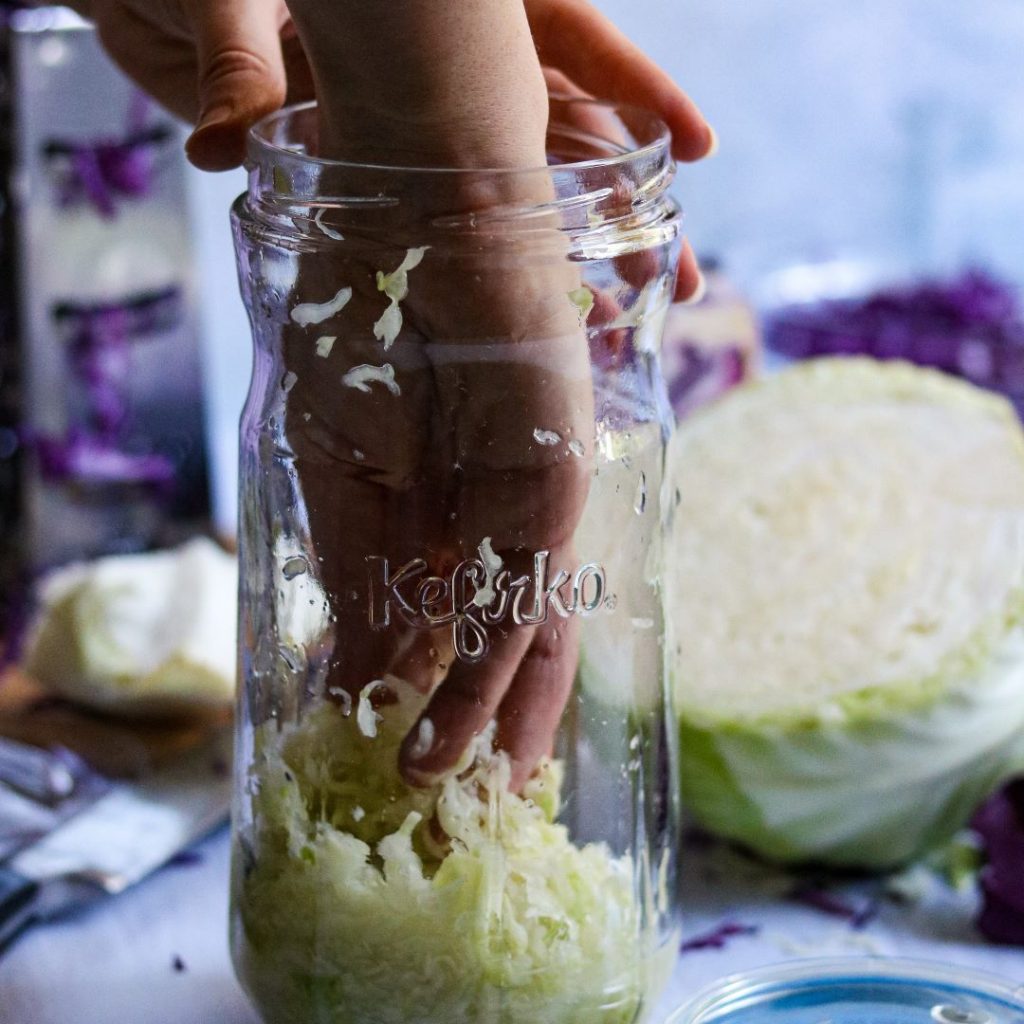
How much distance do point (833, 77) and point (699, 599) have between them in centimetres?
98

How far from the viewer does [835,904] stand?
0.76 meters

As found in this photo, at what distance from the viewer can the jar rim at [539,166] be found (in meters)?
0.47

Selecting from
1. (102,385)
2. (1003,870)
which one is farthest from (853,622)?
(102,385)

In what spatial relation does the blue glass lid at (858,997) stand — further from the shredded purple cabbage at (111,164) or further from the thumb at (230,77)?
the shredded purple cabbage at (111,164)

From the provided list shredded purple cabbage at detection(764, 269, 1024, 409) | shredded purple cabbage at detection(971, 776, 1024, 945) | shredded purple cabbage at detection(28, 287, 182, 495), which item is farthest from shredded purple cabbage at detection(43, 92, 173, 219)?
shredded purple cabbage at detection(971, 776, 1024, 945)

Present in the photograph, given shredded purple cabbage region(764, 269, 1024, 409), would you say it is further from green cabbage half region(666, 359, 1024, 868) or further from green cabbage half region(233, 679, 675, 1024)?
green cabbage half region(233, 679, 675, 1024)

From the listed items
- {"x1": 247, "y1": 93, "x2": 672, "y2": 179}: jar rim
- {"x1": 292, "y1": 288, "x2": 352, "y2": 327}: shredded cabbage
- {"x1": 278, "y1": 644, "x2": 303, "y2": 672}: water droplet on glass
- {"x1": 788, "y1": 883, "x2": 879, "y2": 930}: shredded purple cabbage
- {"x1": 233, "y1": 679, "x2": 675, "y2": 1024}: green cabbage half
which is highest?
{"x1": 247, "y1": 93, "x2": 672, "y2": 179}: jar rim

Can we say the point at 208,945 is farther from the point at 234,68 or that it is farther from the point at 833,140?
the point at 833,140

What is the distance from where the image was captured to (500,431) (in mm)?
499

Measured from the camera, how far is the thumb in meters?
0.54

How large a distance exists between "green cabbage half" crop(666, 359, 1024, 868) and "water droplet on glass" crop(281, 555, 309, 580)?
0.68 ft

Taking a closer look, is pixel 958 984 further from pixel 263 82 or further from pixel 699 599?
pixel 263 82

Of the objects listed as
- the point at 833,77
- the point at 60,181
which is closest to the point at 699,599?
the point at 60,181

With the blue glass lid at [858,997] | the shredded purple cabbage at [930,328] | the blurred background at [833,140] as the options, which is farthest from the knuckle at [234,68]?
the blurred background at [833,140]
